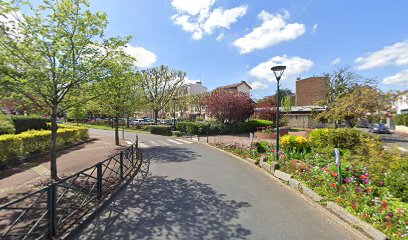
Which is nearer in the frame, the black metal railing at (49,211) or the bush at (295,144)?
the black metal railing at (49,211)

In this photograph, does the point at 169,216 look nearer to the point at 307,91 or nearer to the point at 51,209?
the point at 51,209

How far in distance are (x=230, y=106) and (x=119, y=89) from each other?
614 inches

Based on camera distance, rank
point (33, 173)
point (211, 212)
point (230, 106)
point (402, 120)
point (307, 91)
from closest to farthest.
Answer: point (211, 212) < point (33, 173) < point (230, 106) < point (402, 120) < point (307, 91)

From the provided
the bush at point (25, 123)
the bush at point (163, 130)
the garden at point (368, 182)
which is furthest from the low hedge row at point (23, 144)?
the garden at point (368, 182)

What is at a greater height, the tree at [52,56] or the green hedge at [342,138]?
the tree at [52,56]

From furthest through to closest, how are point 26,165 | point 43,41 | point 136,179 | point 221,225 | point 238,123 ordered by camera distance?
point 238,123, point 26,165, point 136,179, point 43,41, point 221,225

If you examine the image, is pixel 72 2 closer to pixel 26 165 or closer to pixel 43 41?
pixel 43 41

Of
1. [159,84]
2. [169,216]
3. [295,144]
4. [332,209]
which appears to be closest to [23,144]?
[169,216]

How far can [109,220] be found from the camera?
14.1 feet

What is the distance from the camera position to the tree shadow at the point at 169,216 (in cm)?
380

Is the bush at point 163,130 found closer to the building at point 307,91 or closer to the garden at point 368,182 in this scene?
the garden at point 368,182

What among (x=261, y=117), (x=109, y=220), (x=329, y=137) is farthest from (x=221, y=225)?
(x=261, y=117)

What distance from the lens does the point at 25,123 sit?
16.8 m

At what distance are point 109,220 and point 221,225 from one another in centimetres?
248
